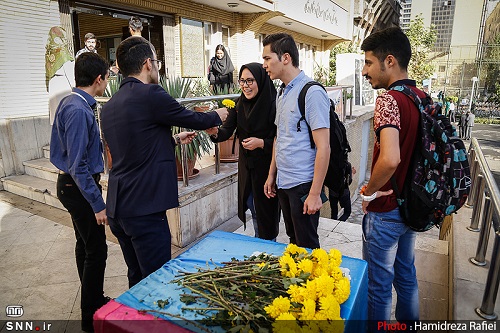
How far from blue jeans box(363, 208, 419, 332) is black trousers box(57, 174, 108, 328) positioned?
5.87 feet

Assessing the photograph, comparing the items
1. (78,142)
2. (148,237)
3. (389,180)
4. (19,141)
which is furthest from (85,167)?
(19,141)

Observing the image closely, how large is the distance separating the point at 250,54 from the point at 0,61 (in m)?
7.91

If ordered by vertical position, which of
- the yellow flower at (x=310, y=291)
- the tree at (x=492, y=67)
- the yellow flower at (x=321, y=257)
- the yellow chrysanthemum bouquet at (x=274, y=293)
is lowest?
the yellow chrysanthemum bouquet at (x=274, y=293)

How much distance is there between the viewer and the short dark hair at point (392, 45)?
6.13 feet

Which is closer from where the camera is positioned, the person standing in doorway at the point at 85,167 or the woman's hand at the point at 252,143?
the person standing in doorway at the point at 85,167

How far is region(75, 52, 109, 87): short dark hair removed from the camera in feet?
7.59

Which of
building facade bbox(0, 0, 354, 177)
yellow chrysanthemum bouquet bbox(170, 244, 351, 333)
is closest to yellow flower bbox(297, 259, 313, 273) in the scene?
yellow chrysanthemum bouquet bbox(170, 244, 351, 333)

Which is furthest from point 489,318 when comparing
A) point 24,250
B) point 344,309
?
point 24,250

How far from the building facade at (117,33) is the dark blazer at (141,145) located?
465 centimetres

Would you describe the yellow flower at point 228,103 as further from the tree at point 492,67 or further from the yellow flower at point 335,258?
the tree at point 492,67

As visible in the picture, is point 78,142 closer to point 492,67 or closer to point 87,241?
point 87,241

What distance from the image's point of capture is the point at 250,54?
11875 millimetres

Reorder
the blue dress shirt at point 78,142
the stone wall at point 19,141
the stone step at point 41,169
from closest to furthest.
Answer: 1. the blue dress shirt at point 78,142
2. the stone step at point 41,169
3. the stone wall at point 19,141

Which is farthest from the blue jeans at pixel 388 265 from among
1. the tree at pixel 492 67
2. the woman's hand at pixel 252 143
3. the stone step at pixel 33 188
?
the tree at pixel 492 67
